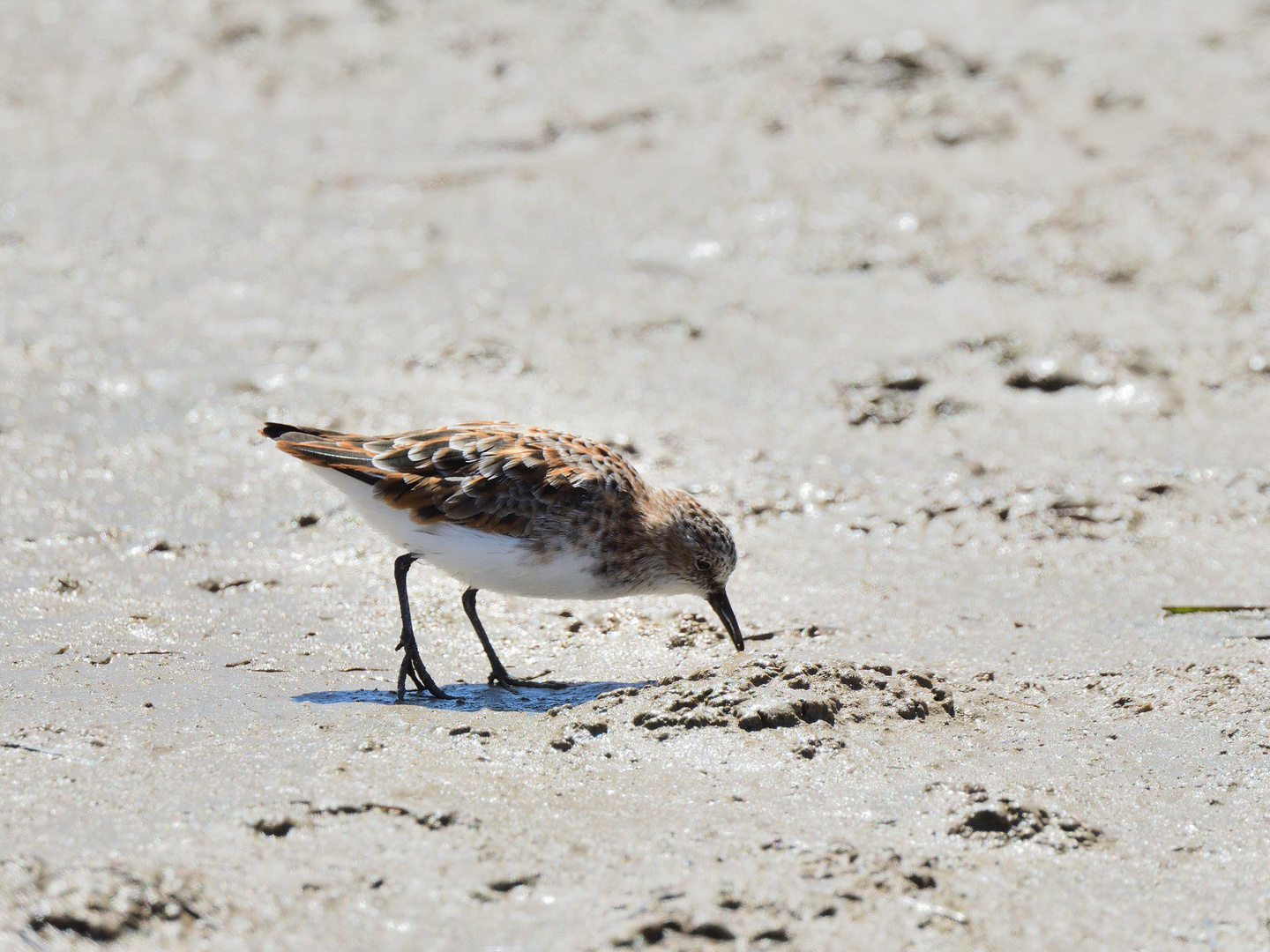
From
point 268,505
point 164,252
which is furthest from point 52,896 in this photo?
point 164,252

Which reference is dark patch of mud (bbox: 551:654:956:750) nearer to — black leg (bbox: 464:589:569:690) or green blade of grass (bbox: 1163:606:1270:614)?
black leg (bbox: 464:589:569:690)

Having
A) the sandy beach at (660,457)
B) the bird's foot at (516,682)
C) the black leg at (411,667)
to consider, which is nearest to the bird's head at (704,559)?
the sandy beach at (660,457)

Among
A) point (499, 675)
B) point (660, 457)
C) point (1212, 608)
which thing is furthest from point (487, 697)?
point (1212, 608)

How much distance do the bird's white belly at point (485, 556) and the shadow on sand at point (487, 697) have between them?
1.40 feet

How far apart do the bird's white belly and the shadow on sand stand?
0.43 m

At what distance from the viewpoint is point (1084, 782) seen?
13.9ft

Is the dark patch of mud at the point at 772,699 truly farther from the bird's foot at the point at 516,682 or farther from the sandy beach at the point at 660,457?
the bird's foot at the point at 516,682

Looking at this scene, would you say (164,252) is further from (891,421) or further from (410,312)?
(891,421)

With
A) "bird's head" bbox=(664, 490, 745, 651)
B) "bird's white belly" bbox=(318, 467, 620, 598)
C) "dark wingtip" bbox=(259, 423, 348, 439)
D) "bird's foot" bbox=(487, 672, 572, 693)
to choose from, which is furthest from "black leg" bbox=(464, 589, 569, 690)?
"dark wingtip" bbox=(259, 423, 348, 439)

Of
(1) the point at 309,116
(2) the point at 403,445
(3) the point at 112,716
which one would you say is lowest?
(3) the point at 112,716

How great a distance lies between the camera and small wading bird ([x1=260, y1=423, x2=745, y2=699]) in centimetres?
539

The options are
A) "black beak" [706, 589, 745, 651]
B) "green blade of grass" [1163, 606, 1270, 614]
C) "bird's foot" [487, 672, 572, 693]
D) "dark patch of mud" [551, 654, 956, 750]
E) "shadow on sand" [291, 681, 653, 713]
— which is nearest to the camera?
"dark patch of mud" [551, 654, 956, 750]

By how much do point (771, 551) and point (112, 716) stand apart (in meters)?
3.18

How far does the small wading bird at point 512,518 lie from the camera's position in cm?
539
